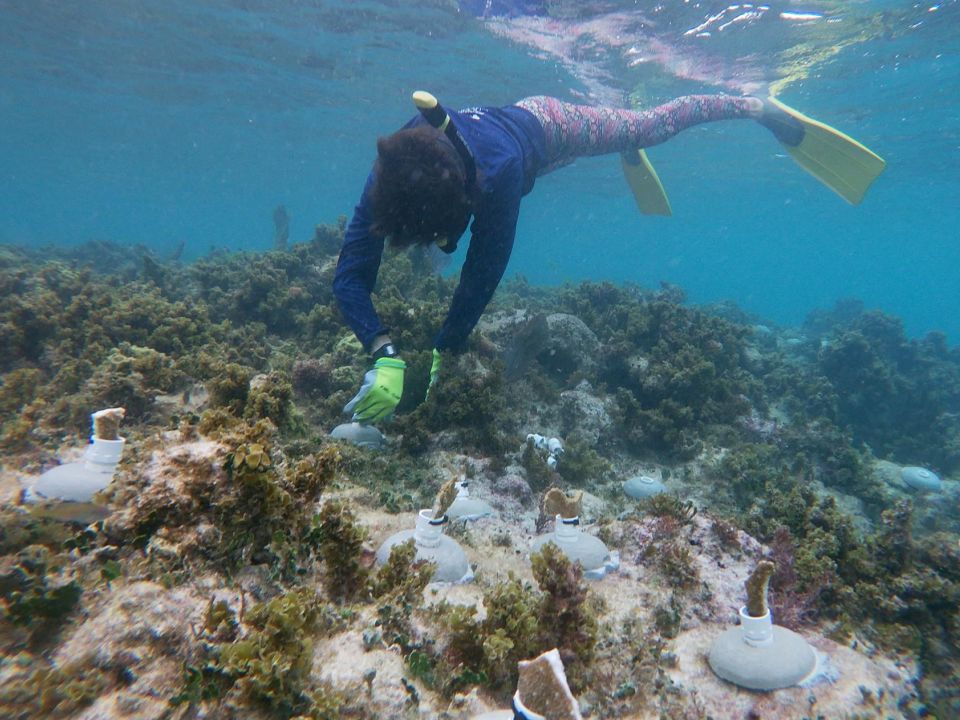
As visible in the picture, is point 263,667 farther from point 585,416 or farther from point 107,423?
point 585,416

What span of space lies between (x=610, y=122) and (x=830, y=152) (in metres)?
6.62

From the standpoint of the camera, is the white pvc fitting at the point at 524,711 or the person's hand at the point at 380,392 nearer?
the white pvc fitting at the point at 524,711

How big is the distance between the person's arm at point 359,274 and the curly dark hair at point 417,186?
656 millimetres

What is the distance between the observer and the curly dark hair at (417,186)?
3893 mm

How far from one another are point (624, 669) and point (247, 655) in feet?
6.01

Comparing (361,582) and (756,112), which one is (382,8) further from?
(361,582)

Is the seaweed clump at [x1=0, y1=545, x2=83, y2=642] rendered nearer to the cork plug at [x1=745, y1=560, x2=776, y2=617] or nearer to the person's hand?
the person's hand

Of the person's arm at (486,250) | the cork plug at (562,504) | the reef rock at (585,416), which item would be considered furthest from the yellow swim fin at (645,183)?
the cork plug at (562,504)

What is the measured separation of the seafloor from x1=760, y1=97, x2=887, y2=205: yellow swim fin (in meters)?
6.78

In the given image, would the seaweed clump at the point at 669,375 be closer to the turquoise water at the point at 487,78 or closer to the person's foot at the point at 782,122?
the person's foot at the point at 782,122

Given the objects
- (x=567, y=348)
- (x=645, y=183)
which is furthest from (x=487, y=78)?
(x=567, y=348)

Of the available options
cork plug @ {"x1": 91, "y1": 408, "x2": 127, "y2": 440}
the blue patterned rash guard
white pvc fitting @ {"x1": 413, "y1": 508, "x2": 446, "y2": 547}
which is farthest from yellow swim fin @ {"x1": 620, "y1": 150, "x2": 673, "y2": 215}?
cork plug @ {"x1": 91, "y1": 408, "x2": 127, "y2": 440}

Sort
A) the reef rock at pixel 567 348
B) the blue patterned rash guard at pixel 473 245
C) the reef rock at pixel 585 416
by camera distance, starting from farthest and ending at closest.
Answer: the reef rock at pixel 567 348 → the reef rock at pixel 585 416 → the blue patterned rash guard at pixel 473 245

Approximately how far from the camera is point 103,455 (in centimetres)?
233
